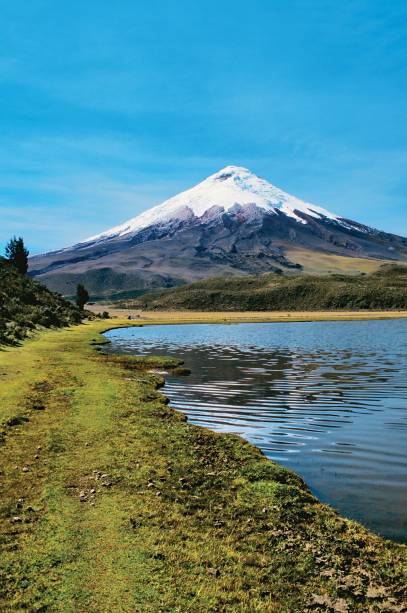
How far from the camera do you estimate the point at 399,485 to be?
603 inches

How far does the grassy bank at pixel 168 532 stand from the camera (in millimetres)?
8922

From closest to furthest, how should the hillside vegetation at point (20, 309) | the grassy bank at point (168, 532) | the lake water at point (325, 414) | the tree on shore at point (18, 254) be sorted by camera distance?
1. the grassy bank at point (168, 532)
2. the lake water at point (325, 414)
3. the hillside vegetation at point (20, 309)
4. the tree on shore at point (18, 254)

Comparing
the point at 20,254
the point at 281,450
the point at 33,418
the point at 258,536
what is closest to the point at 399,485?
the point at 281,450

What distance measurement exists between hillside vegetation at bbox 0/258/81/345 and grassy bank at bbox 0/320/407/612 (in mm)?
34406

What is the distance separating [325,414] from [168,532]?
15.9 metres

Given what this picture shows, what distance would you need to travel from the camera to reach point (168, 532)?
1113 cm

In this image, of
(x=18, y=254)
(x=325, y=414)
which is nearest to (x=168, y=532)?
(x=325, y=414)

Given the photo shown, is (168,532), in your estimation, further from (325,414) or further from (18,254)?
(18,254)

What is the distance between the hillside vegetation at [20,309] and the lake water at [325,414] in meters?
19.5

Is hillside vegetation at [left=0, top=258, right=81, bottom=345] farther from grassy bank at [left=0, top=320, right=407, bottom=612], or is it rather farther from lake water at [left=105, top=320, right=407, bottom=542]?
grassy bank at [left=0, top=320, right=407, bottom=612]

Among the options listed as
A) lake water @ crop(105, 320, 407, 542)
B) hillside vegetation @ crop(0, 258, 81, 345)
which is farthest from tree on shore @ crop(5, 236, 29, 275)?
lake water @ crop(105, 320, 407, 542)

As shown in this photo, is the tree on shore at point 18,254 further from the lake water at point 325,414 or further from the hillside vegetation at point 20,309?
the lake water at point 325,414

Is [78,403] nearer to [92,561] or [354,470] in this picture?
[354,470]

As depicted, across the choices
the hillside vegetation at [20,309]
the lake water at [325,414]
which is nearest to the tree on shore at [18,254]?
the hillside vegetation at [20,309]
